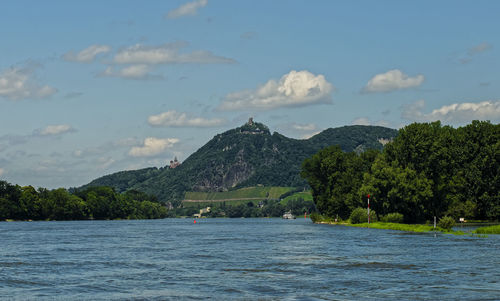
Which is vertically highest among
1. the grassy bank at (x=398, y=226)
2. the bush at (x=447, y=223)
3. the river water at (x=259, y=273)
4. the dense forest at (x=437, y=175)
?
the dense forest at (x=437, y=175)

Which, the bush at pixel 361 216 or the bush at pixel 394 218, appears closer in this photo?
the bush at pixel 394 218

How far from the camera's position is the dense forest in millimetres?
125062

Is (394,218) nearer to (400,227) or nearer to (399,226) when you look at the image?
(399,226)

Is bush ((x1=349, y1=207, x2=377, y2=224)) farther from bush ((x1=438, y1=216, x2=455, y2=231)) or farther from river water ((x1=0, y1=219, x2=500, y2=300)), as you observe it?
river water ((x1=0, y1=219, x2=500, y2=300))

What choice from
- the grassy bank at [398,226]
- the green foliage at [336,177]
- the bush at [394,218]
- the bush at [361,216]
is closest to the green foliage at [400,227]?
the grassy bank at [398,226]

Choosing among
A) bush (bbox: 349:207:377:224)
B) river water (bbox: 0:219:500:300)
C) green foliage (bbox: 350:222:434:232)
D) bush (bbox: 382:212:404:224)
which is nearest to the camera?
river water (bbox: 0:219:500:300)

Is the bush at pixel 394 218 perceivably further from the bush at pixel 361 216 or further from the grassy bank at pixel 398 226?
the bush at pixel 361 216

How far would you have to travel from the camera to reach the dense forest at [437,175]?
410ft

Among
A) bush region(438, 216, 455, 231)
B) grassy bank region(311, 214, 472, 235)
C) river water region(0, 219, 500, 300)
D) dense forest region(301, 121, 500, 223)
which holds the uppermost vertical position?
dense forest region(301, 121, 500, 223)

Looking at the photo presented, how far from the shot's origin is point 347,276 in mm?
42906

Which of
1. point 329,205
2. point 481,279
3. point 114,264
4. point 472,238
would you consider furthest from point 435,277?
point 329,205

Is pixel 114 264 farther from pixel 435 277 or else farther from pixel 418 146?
pixel 418 146

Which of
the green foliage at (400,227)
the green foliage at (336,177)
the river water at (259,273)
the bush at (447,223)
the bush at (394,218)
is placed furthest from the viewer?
the green foliage at (336,177)

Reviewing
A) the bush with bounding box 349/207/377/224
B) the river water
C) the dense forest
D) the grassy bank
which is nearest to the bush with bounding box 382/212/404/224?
the dense forest
